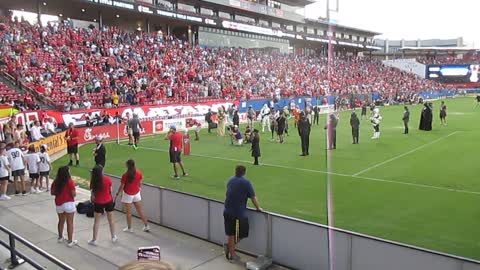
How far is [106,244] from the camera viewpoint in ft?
30.6

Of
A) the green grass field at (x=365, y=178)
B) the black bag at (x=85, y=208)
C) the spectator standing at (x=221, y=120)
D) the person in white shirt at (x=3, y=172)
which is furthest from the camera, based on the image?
the spectator standing at (x=221, y=120)

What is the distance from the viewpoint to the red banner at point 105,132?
79.5 feet

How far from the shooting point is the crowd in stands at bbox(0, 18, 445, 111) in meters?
28.2

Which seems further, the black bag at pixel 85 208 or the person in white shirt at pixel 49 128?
the person in white shirt at pixel 49 128

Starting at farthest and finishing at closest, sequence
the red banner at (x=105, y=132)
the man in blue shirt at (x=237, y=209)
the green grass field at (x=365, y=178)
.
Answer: the red banner at (x=105, y=132) < the green grass field at (x=365, y=178) < the man in blue shirt at (x=237, y=209)

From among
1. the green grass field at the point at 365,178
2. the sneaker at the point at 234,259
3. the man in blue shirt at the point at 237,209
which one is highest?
the man in blue shirt at the point at 237,209

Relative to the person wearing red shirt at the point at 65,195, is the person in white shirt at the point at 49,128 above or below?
above

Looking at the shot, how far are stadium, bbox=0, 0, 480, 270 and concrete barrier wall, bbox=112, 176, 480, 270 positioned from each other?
1.1 inches

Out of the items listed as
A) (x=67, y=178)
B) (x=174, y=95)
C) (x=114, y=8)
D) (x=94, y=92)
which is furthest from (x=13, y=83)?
(x=67, y=178)

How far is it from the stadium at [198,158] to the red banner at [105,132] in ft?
0.39

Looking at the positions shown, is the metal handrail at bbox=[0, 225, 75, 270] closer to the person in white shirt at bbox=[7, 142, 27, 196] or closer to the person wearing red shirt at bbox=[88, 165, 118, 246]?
the person wearing red shirt at bbox=[88, 165, 118, 246]

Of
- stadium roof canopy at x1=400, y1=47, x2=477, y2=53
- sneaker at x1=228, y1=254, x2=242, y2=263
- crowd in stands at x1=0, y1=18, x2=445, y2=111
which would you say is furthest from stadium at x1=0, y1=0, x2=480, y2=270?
stadium roof canopy at x1=400, y1=47, x2=477, y2=53

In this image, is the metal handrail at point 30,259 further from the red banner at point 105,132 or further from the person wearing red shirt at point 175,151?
the red banner at point 105,132

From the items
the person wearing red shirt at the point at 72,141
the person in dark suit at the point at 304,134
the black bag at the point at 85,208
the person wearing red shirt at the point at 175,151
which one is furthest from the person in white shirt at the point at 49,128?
the person in dark suit at the point at 304,134
